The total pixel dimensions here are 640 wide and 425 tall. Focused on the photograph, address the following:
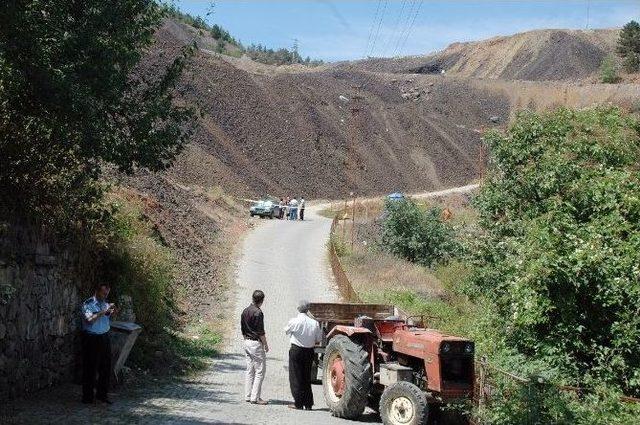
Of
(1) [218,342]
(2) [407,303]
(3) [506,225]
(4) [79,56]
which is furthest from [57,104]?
(2) [407,303]

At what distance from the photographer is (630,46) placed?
107m

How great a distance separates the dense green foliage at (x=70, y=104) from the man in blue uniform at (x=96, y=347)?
5.30 feet

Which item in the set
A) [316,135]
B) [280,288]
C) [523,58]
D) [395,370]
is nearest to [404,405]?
[395,370]

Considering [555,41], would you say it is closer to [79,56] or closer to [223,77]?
[223,77]

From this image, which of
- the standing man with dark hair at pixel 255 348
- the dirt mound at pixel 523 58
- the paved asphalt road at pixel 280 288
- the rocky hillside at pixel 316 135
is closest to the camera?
the paved asphalt road at pixel 280 288

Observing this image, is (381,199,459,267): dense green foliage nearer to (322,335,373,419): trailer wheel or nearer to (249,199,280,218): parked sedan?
(249,199,280,218): parked sedan

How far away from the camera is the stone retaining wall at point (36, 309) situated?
10.5 m

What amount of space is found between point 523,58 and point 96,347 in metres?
128

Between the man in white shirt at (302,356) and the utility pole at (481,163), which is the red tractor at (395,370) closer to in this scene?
the man in white shirt at (302,356)

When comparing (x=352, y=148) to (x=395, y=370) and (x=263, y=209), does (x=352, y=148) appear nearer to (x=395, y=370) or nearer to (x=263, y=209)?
(x=263, y=209)

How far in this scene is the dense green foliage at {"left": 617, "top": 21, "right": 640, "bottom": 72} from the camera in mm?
102188

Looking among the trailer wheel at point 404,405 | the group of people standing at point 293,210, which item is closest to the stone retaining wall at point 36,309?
the trailer wheel at point 404,405

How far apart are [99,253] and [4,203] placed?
3.43m

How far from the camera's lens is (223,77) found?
2953 inches
